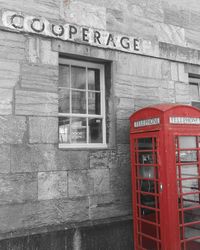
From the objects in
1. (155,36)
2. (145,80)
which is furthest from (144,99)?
(155,36)

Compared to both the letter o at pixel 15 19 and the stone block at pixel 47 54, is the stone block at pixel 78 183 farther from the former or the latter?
the letter o at pixel 15 19

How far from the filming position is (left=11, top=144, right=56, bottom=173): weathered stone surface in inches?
196

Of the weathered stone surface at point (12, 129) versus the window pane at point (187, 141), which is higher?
the weathered stone surface at point (12, 129)

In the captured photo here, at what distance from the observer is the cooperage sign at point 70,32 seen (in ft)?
17.0

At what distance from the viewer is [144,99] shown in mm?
6402

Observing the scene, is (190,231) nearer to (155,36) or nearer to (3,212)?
(3,212)

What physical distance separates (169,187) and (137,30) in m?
3.26

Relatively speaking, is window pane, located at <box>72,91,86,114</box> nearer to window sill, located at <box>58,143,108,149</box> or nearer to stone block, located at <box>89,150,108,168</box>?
window sill, located at <box>58,143,108,149</box>

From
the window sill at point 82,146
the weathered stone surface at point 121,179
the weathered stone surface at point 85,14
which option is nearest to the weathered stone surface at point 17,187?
the window sill at point 82,146

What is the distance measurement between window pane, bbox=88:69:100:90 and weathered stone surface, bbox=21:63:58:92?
84 cm

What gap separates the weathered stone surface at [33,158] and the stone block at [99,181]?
29.0 inches

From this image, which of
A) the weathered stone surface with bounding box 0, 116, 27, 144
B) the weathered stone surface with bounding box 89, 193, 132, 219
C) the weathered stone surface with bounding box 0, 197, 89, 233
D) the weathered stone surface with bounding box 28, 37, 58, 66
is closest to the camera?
the weathered stone surface with bounding box 0, 197, 89, 233

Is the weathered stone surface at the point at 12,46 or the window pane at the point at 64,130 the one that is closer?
the weathered stone surface at the point at 12,46

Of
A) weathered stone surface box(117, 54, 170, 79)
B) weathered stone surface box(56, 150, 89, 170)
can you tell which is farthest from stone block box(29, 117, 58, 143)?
weathered stone surface box(117, 54, 170, 79)
